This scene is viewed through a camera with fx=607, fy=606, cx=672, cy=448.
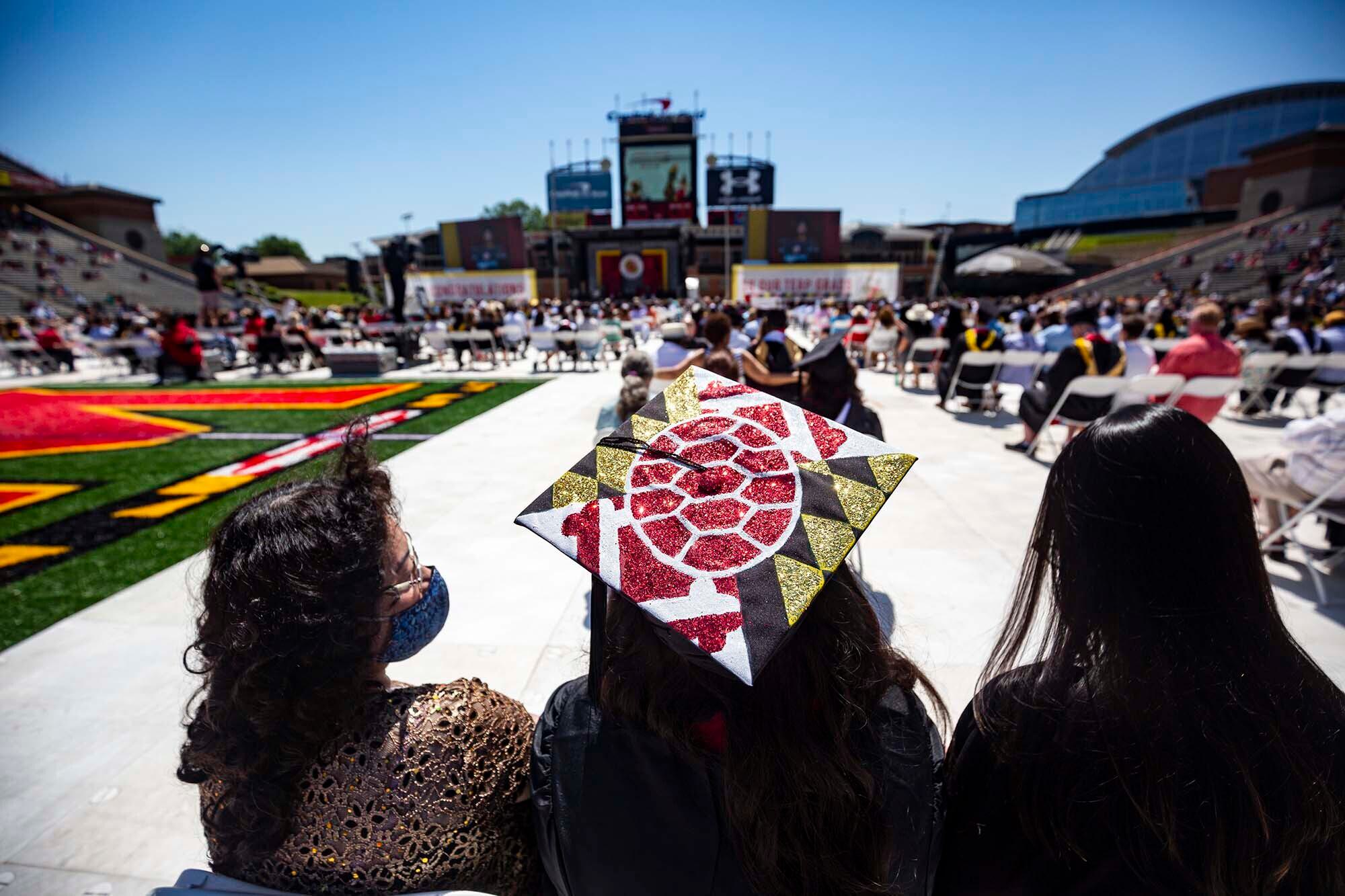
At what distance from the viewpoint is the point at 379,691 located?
3.89 feet

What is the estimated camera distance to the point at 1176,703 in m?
0.97

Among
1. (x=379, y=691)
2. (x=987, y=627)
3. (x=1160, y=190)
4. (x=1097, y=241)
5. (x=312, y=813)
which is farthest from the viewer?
(x=1160, y=190)

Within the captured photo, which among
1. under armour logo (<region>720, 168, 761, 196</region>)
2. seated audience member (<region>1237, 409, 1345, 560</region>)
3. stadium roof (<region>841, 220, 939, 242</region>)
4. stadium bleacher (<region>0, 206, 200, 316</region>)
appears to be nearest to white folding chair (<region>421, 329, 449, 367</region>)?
seated audience member (<region>1237, 409, 1345, 560</region>)

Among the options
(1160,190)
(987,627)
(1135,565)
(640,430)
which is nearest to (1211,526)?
(1135,565)

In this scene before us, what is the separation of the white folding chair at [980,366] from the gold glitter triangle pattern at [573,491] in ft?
27.1

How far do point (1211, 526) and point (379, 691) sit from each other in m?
1.50

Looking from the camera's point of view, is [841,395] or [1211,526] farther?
[841,395]

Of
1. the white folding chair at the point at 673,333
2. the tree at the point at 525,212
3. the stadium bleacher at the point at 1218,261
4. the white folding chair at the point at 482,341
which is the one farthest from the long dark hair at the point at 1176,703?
the tree at the point at 525,212

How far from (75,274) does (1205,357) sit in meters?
52.9

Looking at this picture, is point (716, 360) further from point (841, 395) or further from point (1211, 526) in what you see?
point (1211, 526)

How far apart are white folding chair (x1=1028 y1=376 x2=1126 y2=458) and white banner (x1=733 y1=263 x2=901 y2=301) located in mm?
26434

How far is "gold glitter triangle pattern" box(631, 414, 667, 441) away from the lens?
3.95 ft

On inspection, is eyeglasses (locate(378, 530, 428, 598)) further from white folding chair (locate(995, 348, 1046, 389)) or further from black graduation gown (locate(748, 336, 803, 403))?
white folding chair (locate(995, 348, 1046, 389))

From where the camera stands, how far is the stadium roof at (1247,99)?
76062 mm
